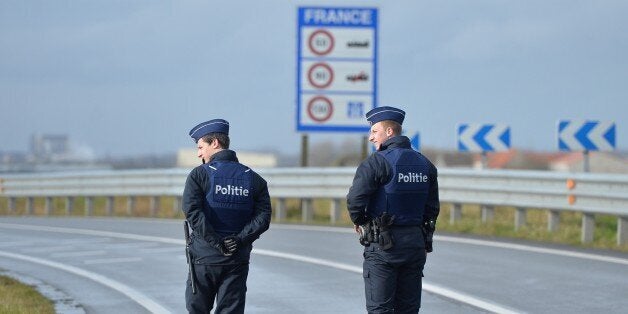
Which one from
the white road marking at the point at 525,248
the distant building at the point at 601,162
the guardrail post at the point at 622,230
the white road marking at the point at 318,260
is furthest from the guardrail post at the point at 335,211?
the distant building at the point at 601,162

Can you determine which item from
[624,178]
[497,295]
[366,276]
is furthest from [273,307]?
[624,178]

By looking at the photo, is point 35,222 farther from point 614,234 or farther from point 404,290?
point 404,290

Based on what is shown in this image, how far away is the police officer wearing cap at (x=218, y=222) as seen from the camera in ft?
26.2

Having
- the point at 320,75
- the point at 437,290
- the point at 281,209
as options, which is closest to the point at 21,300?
the point at 437,290

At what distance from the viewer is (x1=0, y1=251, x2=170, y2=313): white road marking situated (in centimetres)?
1170

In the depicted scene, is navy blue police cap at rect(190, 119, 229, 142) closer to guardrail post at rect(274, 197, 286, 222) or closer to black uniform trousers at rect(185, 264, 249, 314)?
black uniform trousers at rect(185, 264, 249, 314)

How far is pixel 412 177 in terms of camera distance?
8062 mm

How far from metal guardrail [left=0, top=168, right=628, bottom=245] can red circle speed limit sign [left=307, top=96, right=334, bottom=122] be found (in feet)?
12.9

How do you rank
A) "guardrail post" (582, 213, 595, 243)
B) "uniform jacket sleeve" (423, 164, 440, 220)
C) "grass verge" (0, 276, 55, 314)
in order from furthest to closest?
"guardrail post" (582, 213, 595, 243)
"grass verge" (0, 276, 55, 314)
"uniform jacket sleeve" (423, 164, 440, 220)

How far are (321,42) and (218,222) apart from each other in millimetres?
22054

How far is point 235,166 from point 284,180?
55.8 ft

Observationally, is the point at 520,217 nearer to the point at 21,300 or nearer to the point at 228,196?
the point at 21,300

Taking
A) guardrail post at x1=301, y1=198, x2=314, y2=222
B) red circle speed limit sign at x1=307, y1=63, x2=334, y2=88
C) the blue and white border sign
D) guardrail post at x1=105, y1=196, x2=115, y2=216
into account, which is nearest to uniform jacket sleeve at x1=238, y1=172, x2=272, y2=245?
guardrail post at x1=301, y1=198, x2=314, y2=222

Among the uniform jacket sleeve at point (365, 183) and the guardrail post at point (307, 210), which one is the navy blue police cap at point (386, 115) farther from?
the guardrail post at point (307, 210)
